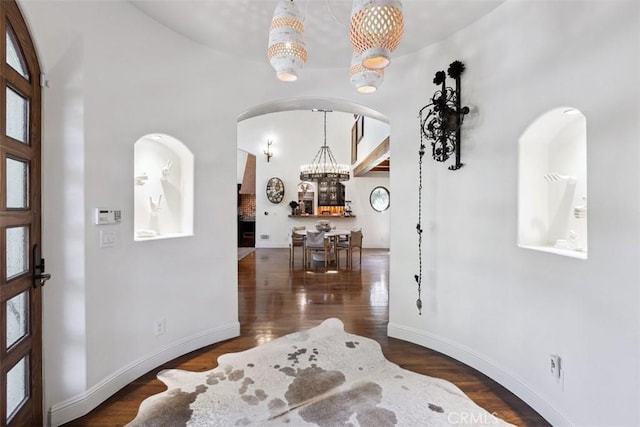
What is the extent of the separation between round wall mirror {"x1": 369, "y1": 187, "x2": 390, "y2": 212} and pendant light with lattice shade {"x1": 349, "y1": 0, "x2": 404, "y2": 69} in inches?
349

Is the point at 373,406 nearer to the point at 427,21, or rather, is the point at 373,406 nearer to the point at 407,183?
the point at 407,183

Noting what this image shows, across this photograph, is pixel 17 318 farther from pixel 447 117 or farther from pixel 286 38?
pixel 447 117

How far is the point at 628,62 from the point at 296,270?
565 cm

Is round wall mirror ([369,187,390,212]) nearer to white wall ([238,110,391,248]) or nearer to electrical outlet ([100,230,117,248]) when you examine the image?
white wall ([238,110,391,248])

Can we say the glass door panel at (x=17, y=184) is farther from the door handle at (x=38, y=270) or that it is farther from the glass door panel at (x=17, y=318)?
the glass door panel at (x=17, y=318)

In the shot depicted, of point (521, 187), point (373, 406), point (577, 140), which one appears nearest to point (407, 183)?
point (521, 187)

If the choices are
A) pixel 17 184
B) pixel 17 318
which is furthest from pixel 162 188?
pixel 17 318

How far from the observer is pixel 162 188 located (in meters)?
2.68

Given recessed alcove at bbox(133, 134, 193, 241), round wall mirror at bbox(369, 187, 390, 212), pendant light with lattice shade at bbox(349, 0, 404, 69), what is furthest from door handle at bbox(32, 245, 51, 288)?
round wall mirror at bbox(369, 187, 390, 212)

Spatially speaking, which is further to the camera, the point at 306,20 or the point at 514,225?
the point at 306,20

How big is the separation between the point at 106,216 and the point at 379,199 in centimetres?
885

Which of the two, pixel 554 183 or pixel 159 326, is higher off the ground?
pixel 554 183

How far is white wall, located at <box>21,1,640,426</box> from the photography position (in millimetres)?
1464

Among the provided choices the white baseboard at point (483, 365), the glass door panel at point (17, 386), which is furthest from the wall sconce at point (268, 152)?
the glass door panel at point (17, 386)
